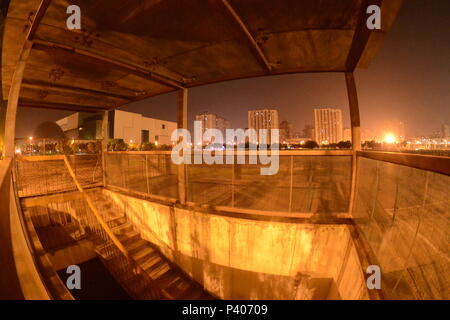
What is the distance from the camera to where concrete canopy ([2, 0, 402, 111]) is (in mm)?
2705

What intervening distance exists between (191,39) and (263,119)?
340 feet

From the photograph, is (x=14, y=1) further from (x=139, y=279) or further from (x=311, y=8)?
(x=139, y=279)

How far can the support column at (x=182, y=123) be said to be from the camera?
15.8 ft

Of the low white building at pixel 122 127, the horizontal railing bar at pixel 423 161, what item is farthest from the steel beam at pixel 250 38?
the low white building at pixel 122 127

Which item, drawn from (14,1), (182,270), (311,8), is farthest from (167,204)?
(311,8)

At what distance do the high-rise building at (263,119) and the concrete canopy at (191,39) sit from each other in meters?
91.9

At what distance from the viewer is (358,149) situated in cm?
375

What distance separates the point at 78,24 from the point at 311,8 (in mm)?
3890

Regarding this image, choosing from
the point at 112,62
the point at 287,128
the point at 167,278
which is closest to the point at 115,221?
the point at 167,278

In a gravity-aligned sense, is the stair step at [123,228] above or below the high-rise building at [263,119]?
below

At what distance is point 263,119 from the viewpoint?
102188 mm

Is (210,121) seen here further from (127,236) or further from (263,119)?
(127,236)

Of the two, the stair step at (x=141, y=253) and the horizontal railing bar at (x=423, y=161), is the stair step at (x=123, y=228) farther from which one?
the horizontal railing bar at (x=423, y=161)

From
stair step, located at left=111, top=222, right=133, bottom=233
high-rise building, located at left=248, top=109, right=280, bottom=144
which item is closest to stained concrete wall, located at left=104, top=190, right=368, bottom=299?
stair step, located at left=111, top=222, right=133, bottom=233
